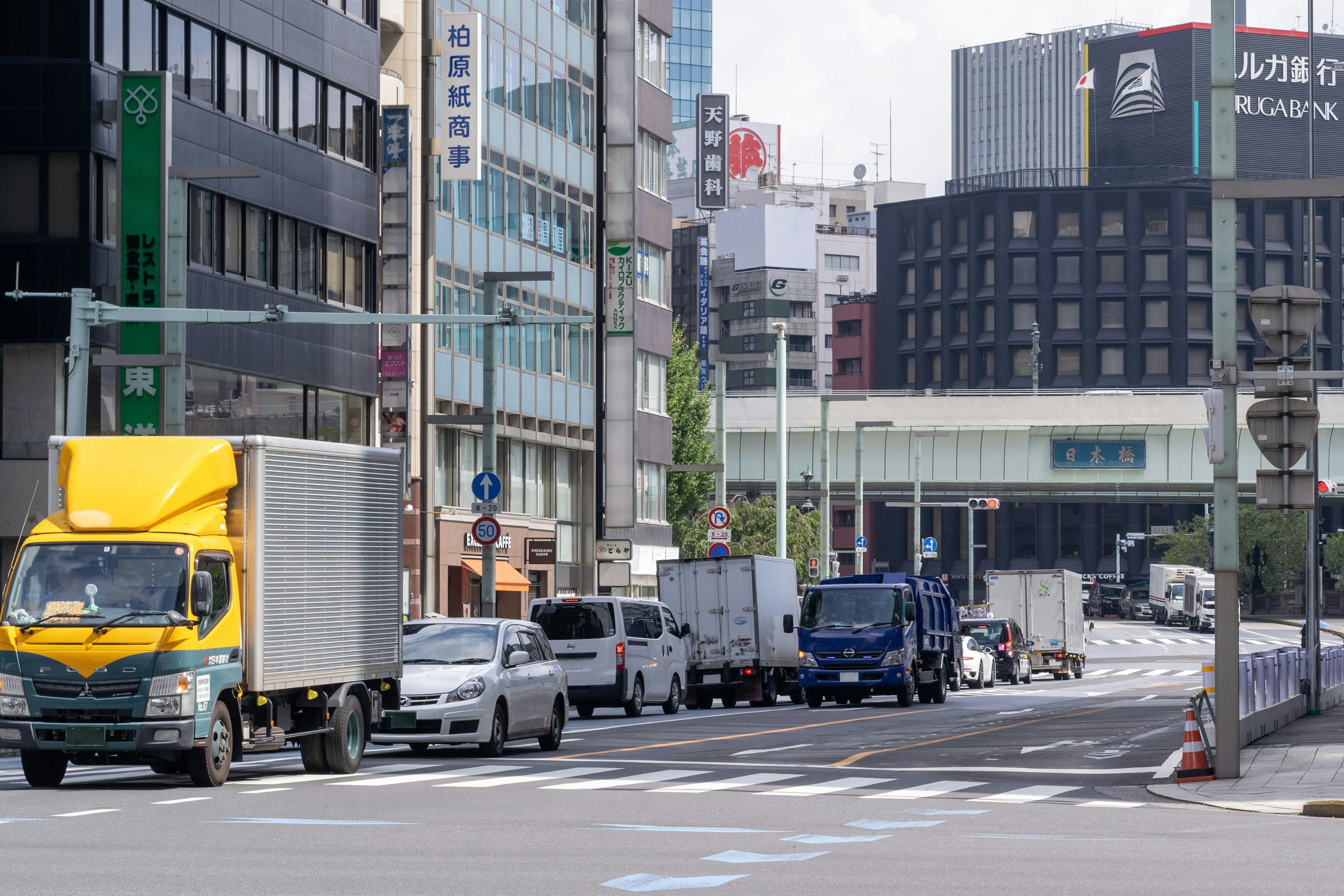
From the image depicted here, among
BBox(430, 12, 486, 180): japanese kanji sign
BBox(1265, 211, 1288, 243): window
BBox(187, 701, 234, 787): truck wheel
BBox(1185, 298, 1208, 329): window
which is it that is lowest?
BBox(187, 701, 234, 787): truck wheel

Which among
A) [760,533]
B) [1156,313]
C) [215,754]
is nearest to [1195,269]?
[1156,313]

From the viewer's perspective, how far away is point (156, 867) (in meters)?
11.9

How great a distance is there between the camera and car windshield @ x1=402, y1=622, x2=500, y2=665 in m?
23.0

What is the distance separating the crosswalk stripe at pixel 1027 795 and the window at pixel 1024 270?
A: 123 m

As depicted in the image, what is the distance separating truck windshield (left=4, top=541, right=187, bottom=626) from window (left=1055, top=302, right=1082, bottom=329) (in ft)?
416

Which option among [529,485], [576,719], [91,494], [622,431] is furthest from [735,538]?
[91,494]

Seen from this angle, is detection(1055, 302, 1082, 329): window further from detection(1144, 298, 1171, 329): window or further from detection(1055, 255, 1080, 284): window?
detection(1144, 298, 1171, 329): window

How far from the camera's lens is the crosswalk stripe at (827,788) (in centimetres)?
1864

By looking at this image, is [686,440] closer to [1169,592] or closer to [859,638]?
[1169,592]

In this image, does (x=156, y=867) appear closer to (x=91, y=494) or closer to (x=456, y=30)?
(x=91, y=494)

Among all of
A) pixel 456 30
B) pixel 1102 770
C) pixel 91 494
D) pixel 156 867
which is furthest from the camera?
pixel 456 30

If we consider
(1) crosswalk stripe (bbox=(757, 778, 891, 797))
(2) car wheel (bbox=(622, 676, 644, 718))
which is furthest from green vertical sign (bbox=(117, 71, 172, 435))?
(1) crosswalk stripe (bbox=(757, 778, 891, 797))

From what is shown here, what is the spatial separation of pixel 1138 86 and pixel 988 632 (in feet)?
302

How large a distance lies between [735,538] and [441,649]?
204 feet
